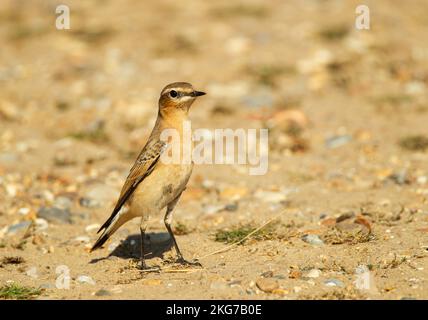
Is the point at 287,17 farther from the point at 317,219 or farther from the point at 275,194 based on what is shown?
the point at 317,219

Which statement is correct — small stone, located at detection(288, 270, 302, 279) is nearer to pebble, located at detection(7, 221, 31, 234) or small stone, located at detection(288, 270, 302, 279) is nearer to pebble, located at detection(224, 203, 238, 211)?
pebble, located at detection(224, 203, 238, 211)

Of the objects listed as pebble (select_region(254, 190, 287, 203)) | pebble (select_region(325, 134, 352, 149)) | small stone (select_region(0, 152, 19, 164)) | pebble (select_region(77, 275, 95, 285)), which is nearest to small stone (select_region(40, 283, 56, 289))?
Answer: pebble (select_region(77, 275, 95, 285))

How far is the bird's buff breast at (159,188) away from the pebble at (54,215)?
1887mm

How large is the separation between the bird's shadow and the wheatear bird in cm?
38

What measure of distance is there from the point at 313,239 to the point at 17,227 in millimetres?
3964

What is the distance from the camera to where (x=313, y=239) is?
7.89 m

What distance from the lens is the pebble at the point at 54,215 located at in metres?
9.41

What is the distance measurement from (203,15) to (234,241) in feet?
35.9

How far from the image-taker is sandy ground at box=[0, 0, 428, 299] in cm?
727

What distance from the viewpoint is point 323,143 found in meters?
11.9

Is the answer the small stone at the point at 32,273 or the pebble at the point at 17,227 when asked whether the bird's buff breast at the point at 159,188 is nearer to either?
the small stone at the point at 32,273

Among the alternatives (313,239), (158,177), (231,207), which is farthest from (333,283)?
(231,207)

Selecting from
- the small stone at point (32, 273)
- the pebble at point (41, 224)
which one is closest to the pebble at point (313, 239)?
the small stone at point (32, 273)
